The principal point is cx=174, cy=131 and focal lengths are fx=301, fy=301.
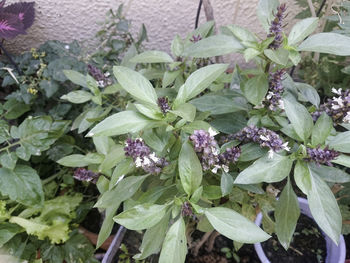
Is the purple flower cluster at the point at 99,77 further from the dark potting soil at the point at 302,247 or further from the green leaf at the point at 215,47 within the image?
the dark potting soil at the point at 302,247

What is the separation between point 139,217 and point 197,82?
0.28m

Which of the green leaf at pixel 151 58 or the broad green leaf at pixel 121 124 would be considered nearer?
the broad green leaf at pixel 121 124

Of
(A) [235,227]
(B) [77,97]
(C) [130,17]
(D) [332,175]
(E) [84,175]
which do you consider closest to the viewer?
(A) [235,227]

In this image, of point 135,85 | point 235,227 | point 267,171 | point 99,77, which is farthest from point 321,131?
point 99,77

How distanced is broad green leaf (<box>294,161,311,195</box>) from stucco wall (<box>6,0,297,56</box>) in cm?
116

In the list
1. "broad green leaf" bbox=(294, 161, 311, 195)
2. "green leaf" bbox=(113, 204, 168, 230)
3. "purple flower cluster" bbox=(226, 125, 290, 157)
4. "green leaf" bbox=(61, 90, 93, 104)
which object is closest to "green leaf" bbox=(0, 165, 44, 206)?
"green leaf" bbox=(61, 90, 93, 104)

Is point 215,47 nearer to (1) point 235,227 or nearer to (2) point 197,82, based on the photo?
(2) point 197,82

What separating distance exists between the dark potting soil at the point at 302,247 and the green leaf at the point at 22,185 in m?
0.80

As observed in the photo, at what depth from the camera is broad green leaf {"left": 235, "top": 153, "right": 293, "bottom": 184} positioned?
1.63 ft

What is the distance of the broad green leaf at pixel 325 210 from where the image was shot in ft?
1.64

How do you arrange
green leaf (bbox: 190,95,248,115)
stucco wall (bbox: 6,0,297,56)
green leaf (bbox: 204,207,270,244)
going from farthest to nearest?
stucco wall (bbox: 6,0,297,56)
green leaf (bbox: 190,95,248,115)
green leaf (bbox: 204,207,270,244)

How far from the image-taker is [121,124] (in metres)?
0.52

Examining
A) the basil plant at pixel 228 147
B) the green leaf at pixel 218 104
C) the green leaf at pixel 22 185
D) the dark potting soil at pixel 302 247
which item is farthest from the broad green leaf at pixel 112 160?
the dark potting soil at pixel 302 247

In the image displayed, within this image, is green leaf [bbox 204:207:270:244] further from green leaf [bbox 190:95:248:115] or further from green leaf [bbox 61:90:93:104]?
green leaf [bbox 61:90:93:104]
